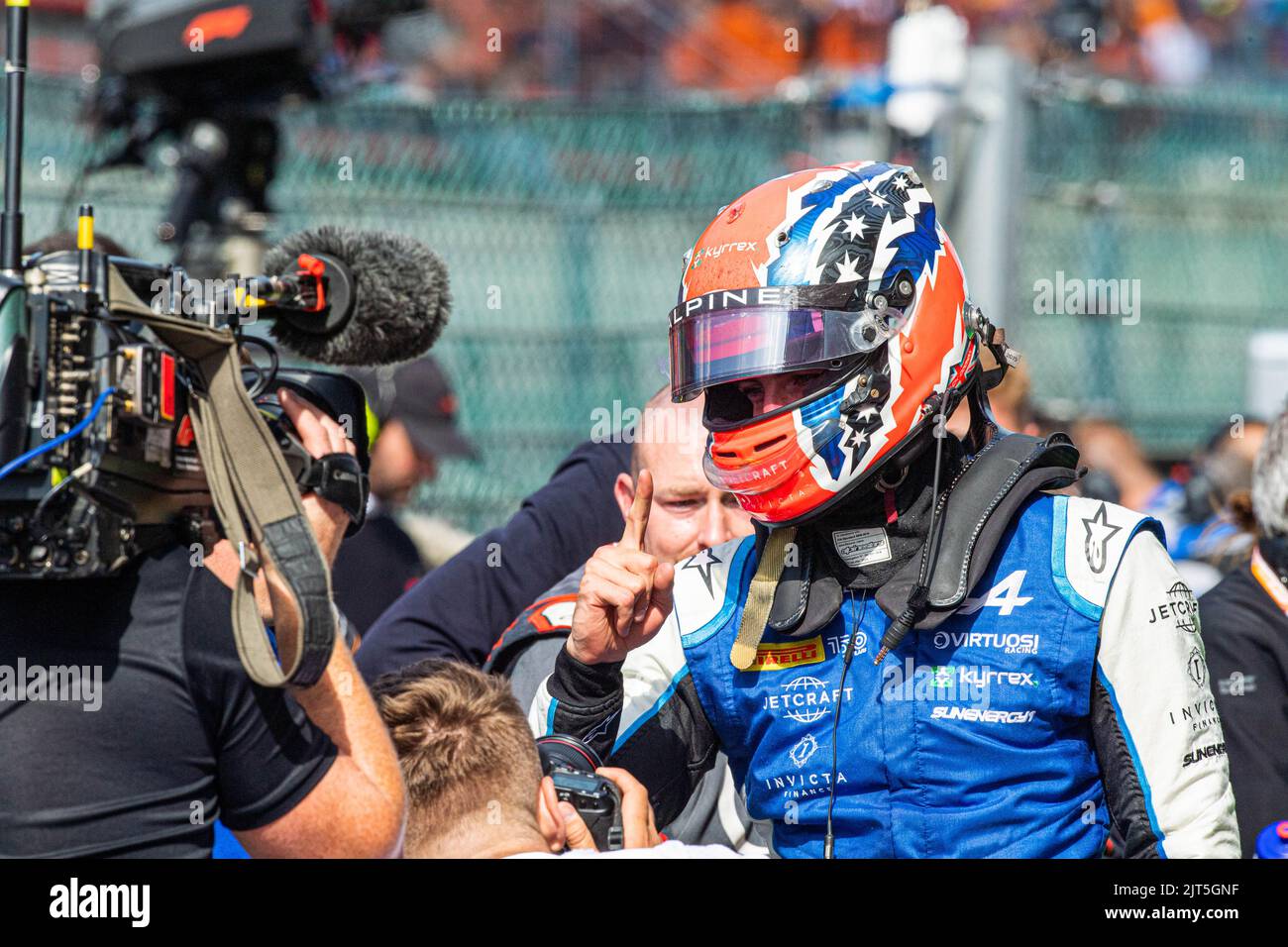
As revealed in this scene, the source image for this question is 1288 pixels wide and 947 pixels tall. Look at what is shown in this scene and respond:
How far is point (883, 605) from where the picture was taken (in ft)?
8.25

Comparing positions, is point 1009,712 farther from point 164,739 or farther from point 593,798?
point 164,739

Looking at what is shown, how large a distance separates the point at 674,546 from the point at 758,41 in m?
6.95

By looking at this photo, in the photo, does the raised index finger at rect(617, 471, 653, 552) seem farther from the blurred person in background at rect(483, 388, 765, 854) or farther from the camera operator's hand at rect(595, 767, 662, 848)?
the camera operator's hand at rect(595, 767, 662, 848)

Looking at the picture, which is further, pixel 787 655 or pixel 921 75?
pixel 921 75

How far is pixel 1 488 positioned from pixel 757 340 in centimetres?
117

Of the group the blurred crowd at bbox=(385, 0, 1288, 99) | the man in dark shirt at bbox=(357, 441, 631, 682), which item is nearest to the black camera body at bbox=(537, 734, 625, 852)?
the man in dark shirt at bbox=(357, 441, 631, 682)

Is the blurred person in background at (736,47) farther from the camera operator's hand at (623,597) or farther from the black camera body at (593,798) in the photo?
the black camera body at (593,798)

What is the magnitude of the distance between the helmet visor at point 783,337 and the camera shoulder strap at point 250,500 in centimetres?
75

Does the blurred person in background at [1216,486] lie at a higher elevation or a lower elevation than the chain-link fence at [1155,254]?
lower

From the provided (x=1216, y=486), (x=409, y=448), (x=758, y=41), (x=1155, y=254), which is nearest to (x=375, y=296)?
A: (x=409, y=448)

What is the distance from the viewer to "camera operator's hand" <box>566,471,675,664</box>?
255 centimetres

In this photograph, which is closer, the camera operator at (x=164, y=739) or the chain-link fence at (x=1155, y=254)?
the camera operator at (x=164, y=739)

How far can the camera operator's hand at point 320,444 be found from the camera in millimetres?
2590

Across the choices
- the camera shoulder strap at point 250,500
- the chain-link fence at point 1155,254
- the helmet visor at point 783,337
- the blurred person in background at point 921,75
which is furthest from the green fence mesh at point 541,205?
the camera shoulder strap at point 250,500
